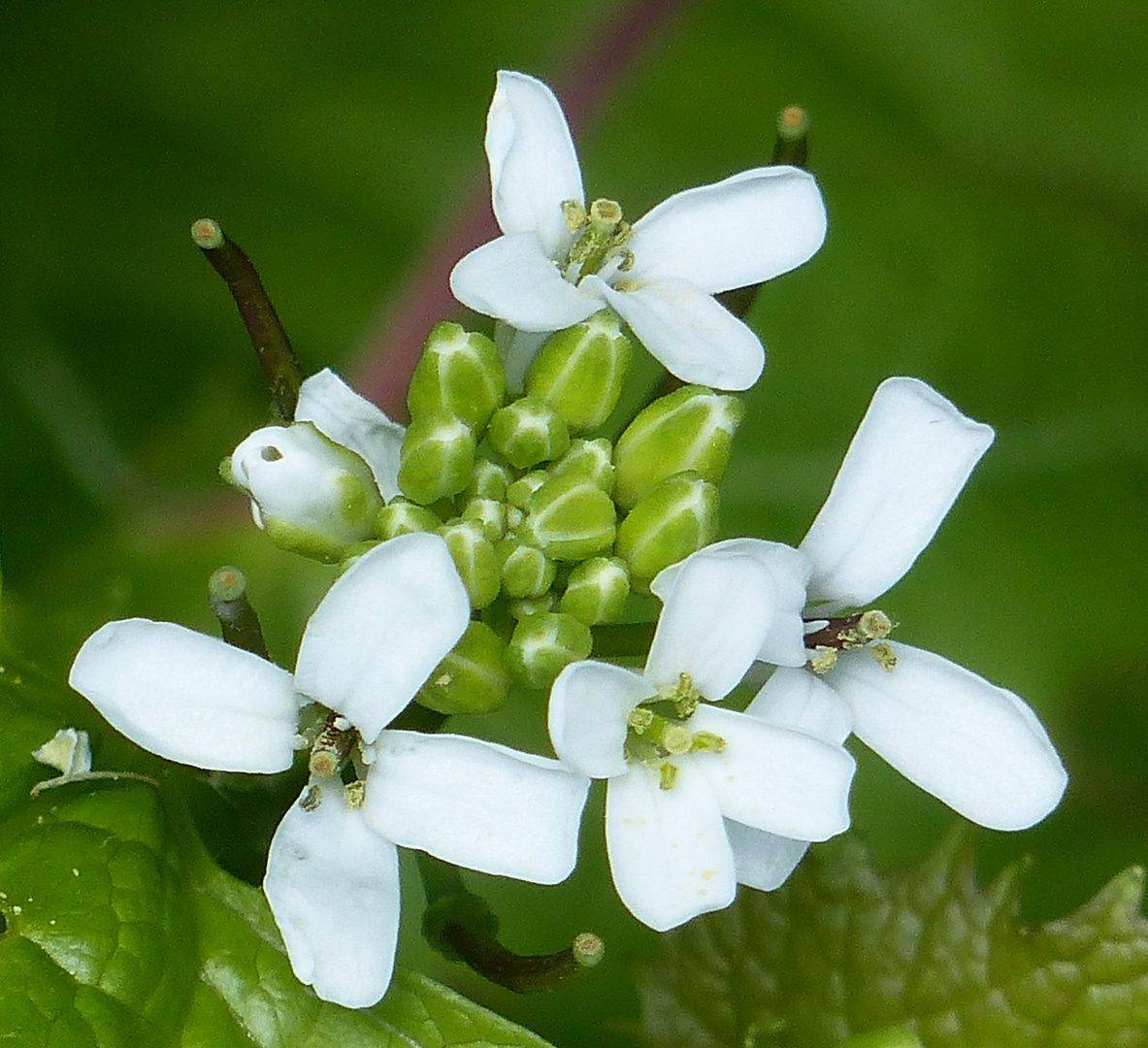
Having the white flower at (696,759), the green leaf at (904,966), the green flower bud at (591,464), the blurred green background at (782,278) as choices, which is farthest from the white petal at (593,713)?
the blurred green background at (782,278)

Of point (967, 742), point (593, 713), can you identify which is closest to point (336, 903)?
point (593, 713)

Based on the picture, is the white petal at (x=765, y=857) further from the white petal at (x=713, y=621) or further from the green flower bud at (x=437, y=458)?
the green flower bud at (x=437, y=458)

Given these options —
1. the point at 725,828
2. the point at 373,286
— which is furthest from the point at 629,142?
the point at 725,828

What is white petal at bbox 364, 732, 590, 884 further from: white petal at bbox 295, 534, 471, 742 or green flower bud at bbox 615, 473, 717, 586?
green flower bud at bbox 615, 473, 717, 586

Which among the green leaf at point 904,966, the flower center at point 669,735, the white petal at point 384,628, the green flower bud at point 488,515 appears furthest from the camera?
the green leaf at point 904,966

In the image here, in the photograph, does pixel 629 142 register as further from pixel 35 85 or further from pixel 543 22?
pixel 35 85

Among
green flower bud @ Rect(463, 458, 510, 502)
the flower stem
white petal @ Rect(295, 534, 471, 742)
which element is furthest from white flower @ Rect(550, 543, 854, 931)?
the flower stem
